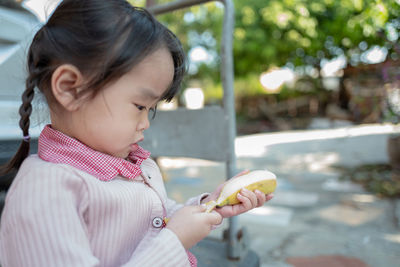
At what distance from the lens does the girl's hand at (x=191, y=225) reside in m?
0.76

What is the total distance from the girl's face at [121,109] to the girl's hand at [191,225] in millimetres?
216

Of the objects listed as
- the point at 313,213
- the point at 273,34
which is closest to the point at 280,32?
the point at 273,34

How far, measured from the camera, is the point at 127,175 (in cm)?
84

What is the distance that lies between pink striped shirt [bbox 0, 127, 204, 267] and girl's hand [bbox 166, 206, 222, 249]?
0.02m

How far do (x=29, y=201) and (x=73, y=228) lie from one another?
0.31ft

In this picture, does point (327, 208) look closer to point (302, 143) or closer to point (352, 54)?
point (302, 143)

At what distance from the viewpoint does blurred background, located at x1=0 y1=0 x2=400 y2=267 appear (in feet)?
6.55

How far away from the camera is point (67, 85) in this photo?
2.48ft

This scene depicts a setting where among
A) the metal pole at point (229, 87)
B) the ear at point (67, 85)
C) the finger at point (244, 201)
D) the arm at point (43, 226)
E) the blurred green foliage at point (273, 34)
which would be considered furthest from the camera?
the blurred green foliage at point (273, 34)

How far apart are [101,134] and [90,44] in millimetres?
206

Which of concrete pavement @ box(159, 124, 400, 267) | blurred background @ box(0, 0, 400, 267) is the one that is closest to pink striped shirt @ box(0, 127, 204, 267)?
blurred background @ box(0, 0, 400, 267)

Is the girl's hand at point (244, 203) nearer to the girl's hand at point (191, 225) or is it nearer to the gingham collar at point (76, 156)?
the girl's hand at point (191, 225)

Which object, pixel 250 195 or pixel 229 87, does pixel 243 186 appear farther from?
pixel 229 87

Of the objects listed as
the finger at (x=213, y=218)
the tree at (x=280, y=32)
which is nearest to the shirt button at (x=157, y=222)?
the finger at (x=213, y=218)
